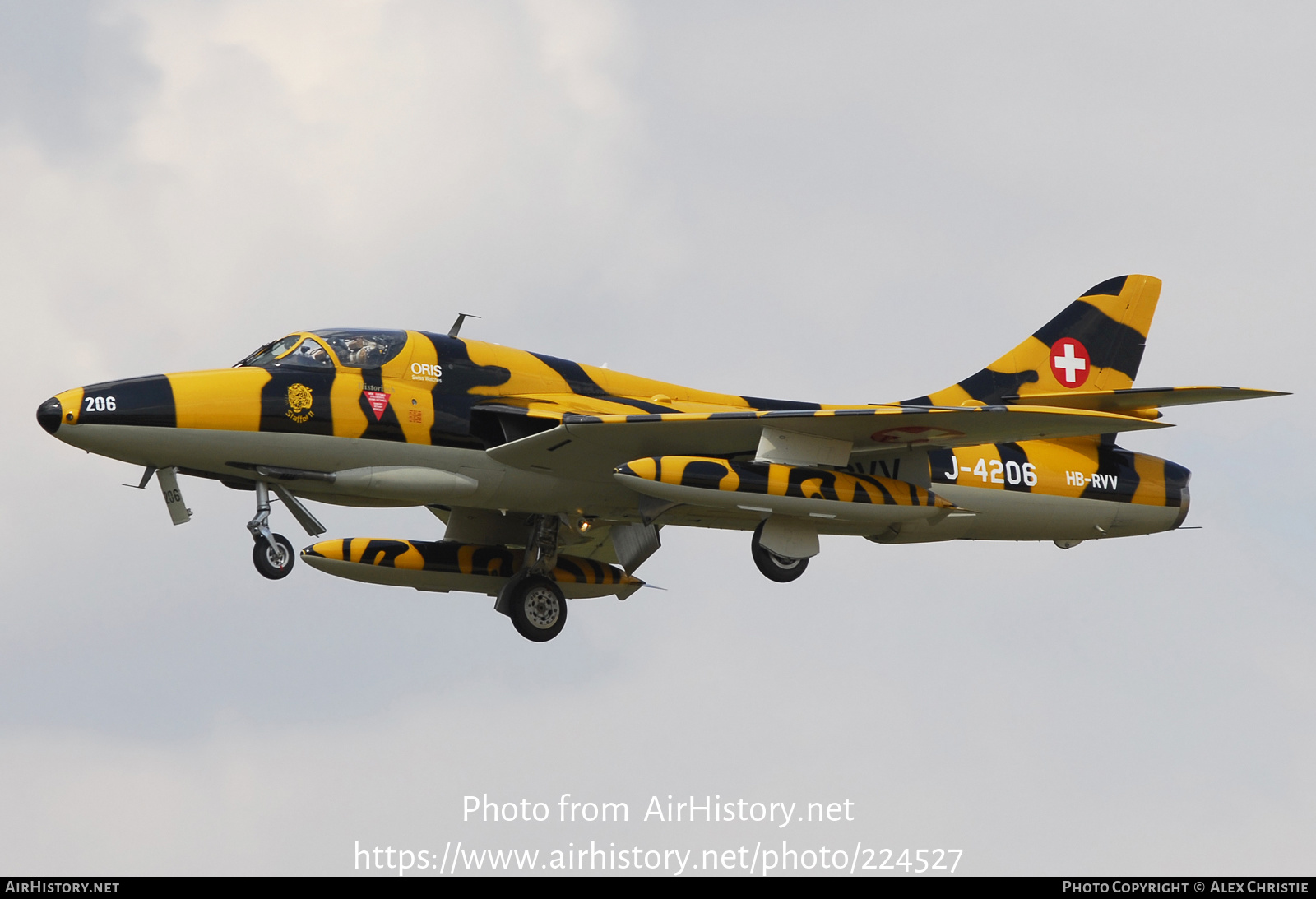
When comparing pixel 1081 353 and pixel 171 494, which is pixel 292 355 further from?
pixel 1081 353

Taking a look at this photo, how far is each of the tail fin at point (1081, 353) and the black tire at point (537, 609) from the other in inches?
265

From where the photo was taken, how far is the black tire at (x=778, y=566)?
2194cm

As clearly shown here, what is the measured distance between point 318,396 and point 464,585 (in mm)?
4892

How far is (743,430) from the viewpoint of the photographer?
2066cm

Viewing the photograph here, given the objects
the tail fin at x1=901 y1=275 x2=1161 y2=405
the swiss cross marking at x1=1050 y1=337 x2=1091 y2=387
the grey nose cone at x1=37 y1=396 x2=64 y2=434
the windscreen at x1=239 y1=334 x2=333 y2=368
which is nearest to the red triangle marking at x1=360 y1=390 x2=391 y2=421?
the windscreen at x1=239 y1=334 x2=333 y2=368

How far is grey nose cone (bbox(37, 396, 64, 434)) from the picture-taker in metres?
19.4

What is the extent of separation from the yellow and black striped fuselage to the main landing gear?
149cm

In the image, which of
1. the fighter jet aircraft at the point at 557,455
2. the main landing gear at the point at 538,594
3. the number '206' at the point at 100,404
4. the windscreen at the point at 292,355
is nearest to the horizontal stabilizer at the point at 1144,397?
the fighter jet aircraft at the point at 557,455

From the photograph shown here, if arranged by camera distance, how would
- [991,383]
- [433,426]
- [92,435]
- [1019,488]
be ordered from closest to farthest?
[92,435], [433,426], [1019,488], [991,383]

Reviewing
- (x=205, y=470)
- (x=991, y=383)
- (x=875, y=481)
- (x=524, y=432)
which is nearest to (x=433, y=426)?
(x=524, y=432)

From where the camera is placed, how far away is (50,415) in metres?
19.4

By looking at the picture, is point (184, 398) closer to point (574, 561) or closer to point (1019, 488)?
point (574, 561)

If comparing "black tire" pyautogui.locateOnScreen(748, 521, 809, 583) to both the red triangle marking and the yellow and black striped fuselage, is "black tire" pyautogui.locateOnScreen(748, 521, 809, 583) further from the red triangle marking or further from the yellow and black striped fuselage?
the red triangle marking

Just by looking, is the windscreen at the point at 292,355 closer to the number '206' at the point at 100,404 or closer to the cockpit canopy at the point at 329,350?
the cockpit canopy at the point at 329,350
